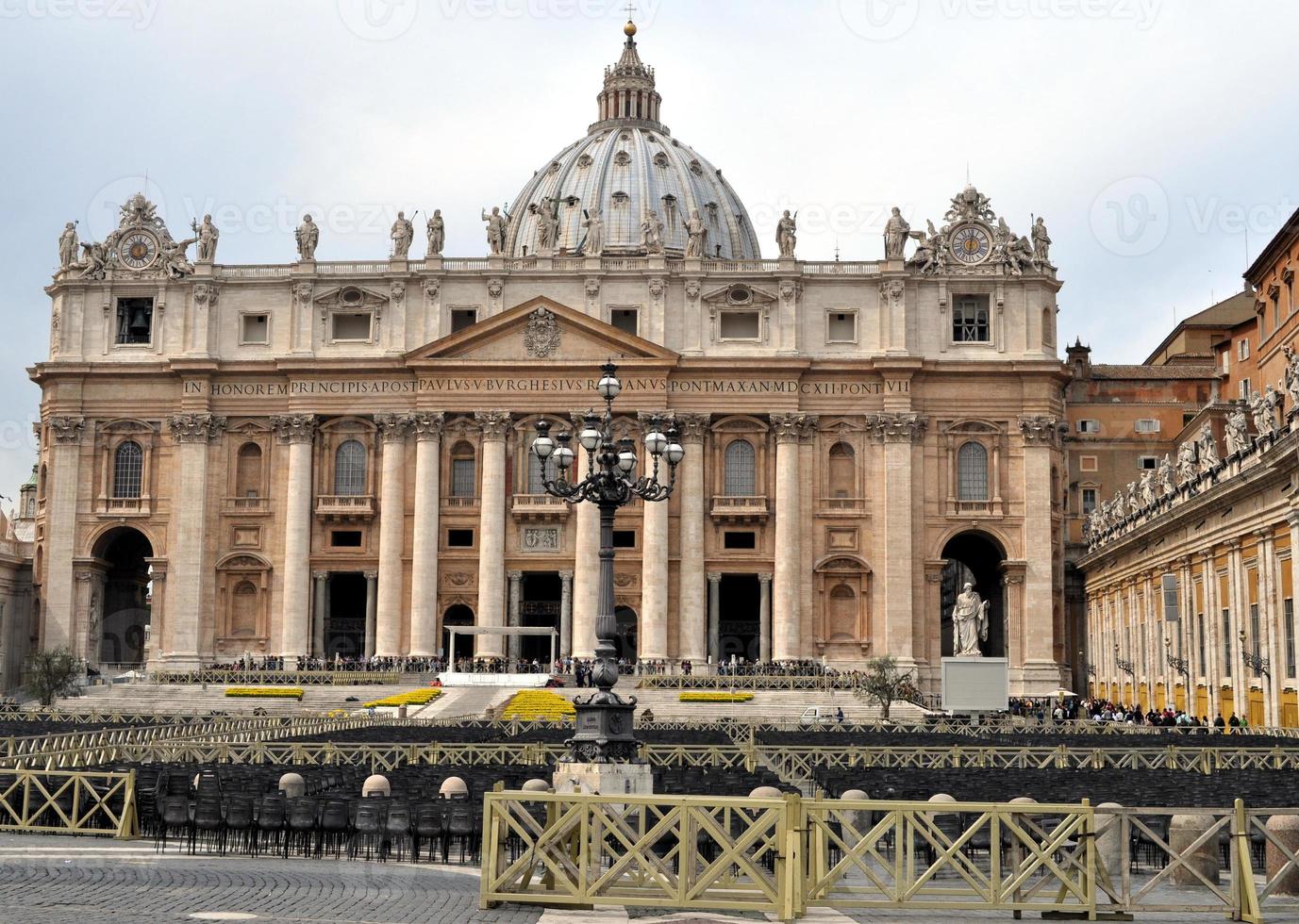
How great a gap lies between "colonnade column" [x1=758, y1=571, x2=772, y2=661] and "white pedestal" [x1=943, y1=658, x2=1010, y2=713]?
30.5 m

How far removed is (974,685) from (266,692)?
3073cm

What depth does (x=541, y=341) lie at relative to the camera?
8538 centimetres

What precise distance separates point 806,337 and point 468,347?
699 inches

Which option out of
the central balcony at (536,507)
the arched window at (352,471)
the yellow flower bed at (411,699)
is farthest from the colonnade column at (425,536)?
the yellow flower bed at (411,699)

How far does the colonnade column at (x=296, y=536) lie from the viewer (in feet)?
279

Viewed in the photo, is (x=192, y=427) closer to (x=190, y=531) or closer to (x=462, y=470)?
(x=190, y=531)

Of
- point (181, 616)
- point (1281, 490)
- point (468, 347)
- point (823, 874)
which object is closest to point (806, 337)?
point (468, 347)

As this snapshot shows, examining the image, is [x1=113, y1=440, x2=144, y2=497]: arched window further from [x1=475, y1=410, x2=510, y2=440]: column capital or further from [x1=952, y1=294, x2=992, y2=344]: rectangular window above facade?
[x1=952, y1=294, x2=992, y2=344]: rectangular window above facade

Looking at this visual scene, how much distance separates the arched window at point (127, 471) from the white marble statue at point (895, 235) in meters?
41.6

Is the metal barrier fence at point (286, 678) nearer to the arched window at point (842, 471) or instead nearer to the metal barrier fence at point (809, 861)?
the arched window at point (842, 471)

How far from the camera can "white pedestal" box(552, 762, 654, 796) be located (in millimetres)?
24844

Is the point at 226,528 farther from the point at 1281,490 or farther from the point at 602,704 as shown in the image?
the point at 602,704

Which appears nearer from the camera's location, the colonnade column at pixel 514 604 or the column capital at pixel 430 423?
the colonnade column at pixel 514 604

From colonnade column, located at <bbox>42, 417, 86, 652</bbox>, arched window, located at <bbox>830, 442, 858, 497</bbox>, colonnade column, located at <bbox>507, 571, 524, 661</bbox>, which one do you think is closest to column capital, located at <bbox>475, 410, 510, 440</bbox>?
colonnade column, located at <bbox>507, 571, 524, 661</bbox>
